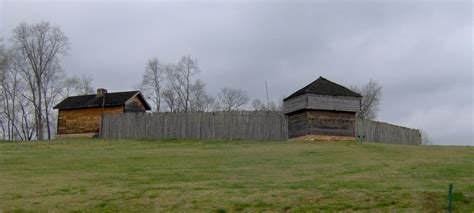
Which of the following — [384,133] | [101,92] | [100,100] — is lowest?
[384,133]

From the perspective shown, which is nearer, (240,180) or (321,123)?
(240,180)

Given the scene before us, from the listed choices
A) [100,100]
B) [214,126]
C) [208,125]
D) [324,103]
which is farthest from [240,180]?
[100,100]

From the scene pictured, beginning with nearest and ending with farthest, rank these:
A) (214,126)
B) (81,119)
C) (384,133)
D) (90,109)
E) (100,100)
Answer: (214,126) → (384,133) → (90,109) → (81,119) → (100,100)

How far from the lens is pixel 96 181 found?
16922 millimetres

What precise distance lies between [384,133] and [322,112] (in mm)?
7542

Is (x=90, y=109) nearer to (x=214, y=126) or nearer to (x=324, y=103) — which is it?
(x=214, y=126)

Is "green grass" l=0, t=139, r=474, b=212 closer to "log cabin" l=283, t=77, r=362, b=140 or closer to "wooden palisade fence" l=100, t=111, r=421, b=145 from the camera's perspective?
"log cabin" l=283, t=77, r=362, b=140

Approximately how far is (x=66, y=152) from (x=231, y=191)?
1689 centimetres

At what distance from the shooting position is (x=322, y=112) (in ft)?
114

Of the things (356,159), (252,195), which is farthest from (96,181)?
(356,159)

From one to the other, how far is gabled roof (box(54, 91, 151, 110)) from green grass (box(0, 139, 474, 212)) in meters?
17.6

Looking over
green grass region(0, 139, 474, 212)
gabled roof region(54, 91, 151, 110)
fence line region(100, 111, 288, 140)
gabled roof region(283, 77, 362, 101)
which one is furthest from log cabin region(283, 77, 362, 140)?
gabled roof region(54, 91, 151, 110)

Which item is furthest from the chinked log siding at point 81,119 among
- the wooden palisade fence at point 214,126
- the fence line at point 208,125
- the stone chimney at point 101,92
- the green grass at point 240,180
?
the green grass at point 240,180

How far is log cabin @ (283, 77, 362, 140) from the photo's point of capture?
112 ft
